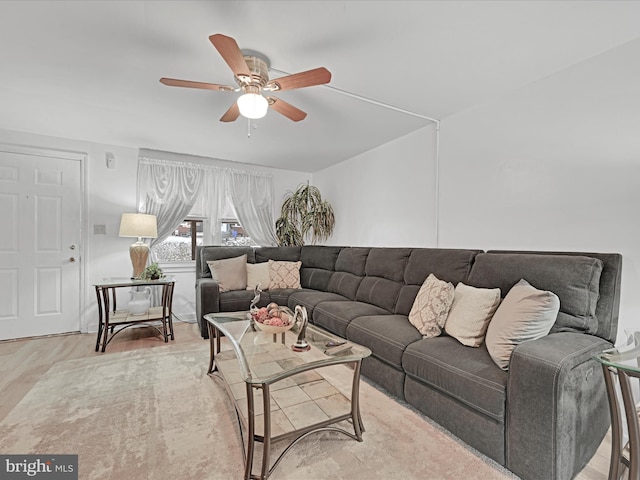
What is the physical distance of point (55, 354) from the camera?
3064 mm

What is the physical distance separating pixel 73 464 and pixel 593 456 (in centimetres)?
→ 275

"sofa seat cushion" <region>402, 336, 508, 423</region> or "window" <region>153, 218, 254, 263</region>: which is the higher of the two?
"window" <region>153, 218, 254, 263</region>

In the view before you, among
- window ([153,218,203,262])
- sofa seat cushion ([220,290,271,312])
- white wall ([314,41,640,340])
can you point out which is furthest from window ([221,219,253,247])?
white wall ([314,41,640,340])

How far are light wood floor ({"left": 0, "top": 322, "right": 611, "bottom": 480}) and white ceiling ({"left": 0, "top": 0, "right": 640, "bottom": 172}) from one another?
2.44 meters

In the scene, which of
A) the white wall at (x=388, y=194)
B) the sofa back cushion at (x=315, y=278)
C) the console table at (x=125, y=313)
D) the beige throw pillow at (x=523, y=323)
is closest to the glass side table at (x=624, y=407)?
the beige throw pillow at (x=523, y=323)

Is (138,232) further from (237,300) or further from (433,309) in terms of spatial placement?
(433,309)

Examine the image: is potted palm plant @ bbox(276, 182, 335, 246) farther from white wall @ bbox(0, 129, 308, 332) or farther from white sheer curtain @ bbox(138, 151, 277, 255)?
white wall @ bbox(0, 129, 308, 332)

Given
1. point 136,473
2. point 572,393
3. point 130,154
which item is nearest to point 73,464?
point 136,473

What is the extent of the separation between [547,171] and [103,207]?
4.90 metres

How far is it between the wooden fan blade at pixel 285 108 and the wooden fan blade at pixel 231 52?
323 mm

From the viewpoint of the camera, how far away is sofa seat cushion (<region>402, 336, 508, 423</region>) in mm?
1543

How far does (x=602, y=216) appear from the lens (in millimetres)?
2039

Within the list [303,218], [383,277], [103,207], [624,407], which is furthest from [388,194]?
[103,207]

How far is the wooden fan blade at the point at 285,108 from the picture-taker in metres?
2.28
